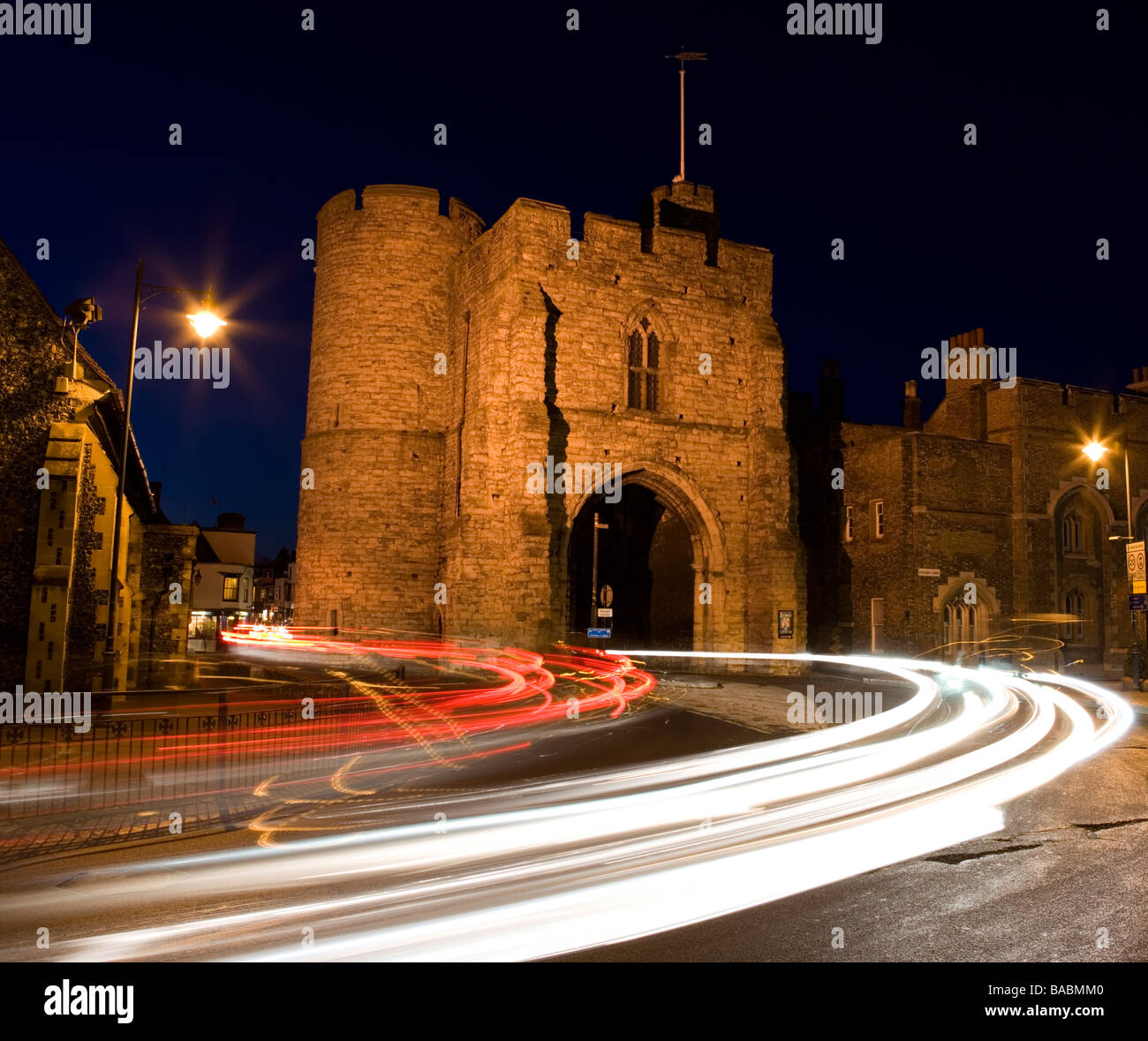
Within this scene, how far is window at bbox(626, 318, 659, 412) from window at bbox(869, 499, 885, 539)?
1090 cm

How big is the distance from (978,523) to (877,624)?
5.05 metres

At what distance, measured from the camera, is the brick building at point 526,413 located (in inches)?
829

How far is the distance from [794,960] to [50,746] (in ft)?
29.8

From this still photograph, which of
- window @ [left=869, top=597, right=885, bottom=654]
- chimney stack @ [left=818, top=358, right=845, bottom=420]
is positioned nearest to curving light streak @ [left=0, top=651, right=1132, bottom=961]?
window @ [left=869, top=597, right=885, bottom=654]

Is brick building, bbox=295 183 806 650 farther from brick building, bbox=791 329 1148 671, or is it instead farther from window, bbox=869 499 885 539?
window, bbox=869 499 885 539

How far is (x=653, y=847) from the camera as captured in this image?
224 inches

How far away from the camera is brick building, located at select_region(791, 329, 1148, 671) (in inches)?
1147

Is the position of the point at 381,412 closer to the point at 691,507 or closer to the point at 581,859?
the point at 691,507

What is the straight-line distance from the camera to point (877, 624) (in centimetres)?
3005

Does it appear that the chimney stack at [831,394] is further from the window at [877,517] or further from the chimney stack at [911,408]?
the window at [877,517]

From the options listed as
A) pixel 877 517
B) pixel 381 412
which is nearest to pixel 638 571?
pixel 877 517

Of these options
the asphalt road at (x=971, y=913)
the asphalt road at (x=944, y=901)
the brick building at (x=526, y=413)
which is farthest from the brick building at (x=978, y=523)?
the asphalt road at (x=971, y=913)
